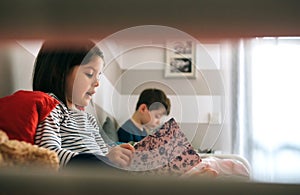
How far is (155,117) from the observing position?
0.61 m

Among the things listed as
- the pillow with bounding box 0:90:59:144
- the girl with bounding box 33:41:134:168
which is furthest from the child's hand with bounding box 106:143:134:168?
the pillow with bounding box 0:90:59:144

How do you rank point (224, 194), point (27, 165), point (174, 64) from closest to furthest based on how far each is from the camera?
point (224, 194), point (27, 165), point (174, 64)

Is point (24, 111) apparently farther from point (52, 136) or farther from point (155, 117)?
point (155, 117)

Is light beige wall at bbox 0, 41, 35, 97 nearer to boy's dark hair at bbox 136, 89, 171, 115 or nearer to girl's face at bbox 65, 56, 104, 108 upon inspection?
girl's face at bbox 65, 56, 104, 108

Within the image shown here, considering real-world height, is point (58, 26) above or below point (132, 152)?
above

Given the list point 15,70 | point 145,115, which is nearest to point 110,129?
point 145,115

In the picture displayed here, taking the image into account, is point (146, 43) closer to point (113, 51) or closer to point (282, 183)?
point (113, 51)

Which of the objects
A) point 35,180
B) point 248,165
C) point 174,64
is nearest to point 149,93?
point 174,64

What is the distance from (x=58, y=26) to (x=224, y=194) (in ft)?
0.67

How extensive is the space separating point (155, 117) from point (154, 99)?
0.05 m

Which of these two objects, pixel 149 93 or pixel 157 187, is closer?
pixel 157 187

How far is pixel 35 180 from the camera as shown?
0.32m

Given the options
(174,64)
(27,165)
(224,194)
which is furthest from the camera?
(174,64)

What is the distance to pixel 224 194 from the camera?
1.02ft
